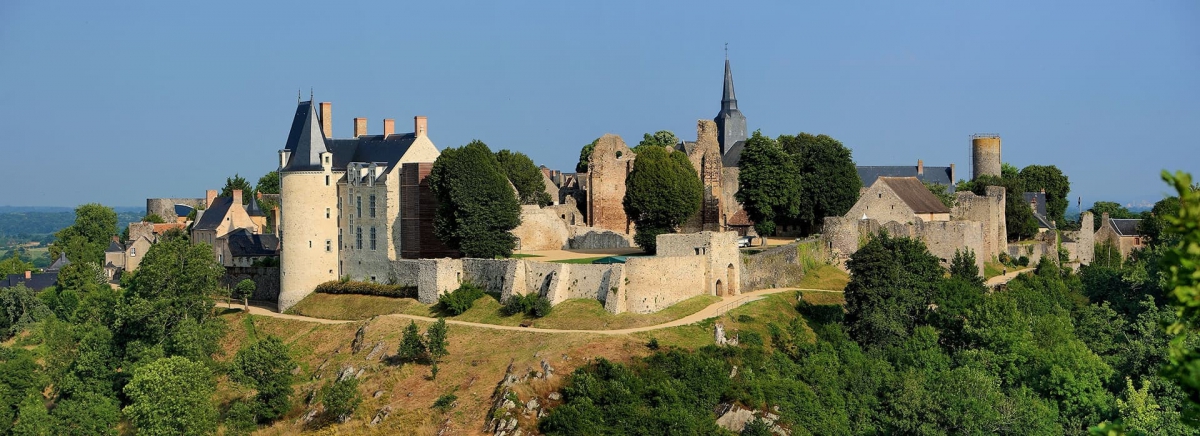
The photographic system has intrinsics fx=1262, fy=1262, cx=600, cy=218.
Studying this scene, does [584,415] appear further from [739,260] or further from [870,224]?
[870,224]

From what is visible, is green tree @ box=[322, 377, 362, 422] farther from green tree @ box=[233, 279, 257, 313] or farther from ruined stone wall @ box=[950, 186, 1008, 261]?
ruined stone wall @ box=[950, 186, 1008, 261]

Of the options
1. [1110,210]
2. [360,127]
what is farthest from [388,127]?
[1110,210]

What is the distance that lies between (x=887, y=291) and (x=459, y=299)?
16.3 metres

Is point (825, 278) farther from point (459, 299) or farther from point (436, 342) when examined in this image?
point (436, 342)

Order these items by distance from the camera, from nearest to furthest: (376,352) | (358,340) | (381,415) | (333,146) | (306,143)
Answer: (381,415), (376,352), (358,340), (306,143), (333,146)

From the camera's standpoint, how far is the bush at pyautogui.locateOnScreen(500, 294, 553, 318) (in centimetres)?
4588

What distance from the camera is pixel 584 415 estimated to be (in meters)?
37.3

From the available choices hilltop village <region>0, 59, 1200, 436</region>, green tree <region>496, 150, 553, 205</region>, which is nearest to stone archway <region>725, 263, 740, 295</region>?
hilltop village <region>0, 59, 1200, 436</region>

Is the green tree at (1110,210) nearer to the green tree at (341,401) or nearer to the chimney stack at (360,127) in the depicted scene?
the chimney stack at (360,127)

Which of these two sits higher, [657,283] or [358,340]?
[657,283]

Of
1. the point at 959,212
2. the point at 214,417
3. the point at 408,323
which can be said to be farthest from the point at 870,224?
the point at 214,417

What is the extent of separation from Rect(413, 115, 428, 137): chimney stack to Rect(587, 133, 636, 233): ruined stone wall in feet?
44.2

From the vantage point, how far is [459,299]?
4888 cm

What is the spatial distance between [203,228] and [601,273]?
34.6 metres
